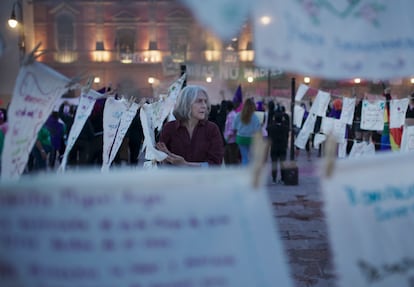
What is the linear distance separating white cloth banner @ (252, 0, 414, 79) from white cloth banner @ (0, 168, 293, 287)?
0.47 metres

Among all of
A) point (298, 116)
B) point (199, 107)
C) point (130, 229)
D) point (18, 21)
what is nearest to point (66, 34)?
point (298, 116)

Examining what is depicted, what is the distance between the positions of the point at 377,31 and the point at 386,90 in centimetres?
651

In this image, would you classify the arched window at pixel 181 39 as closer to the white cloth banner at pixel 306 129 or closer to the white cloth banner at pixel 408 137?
the white cloth banner at pixel 306 129

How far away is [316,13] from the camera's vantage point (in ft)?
5.51

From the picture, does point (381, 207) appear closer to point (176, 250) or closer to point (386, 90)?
point (176, 250)

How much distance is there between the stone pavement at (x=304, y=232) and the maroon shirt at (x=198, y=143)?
98 cm

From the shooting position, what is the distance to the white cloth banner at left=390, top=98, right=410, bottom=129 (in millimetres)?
6880

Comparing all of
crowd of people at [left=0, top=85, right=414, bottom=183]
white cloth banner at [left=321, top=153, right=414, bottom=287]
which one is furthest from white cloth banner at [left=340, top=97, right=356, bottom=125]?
white cloth banner at [left=321, top=153, right=414, bottom=287]

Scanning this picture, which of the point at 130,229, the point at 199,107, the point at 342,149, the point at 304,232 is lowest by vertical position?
the point at 304,232

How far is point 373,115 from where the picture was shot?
7.50 m

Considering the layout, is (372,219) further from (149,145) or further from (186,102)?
(149,145)

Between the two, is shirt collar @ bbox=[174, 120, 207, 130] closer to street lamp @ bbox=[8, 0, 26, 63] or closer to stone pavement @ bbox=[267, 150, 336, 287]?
stone pavement @ bbox=[267, 150, 336, 287]

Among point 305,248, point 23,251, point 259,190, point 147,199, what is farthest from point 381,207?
Result: point 305,248

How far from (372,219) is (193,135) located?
2282mm
